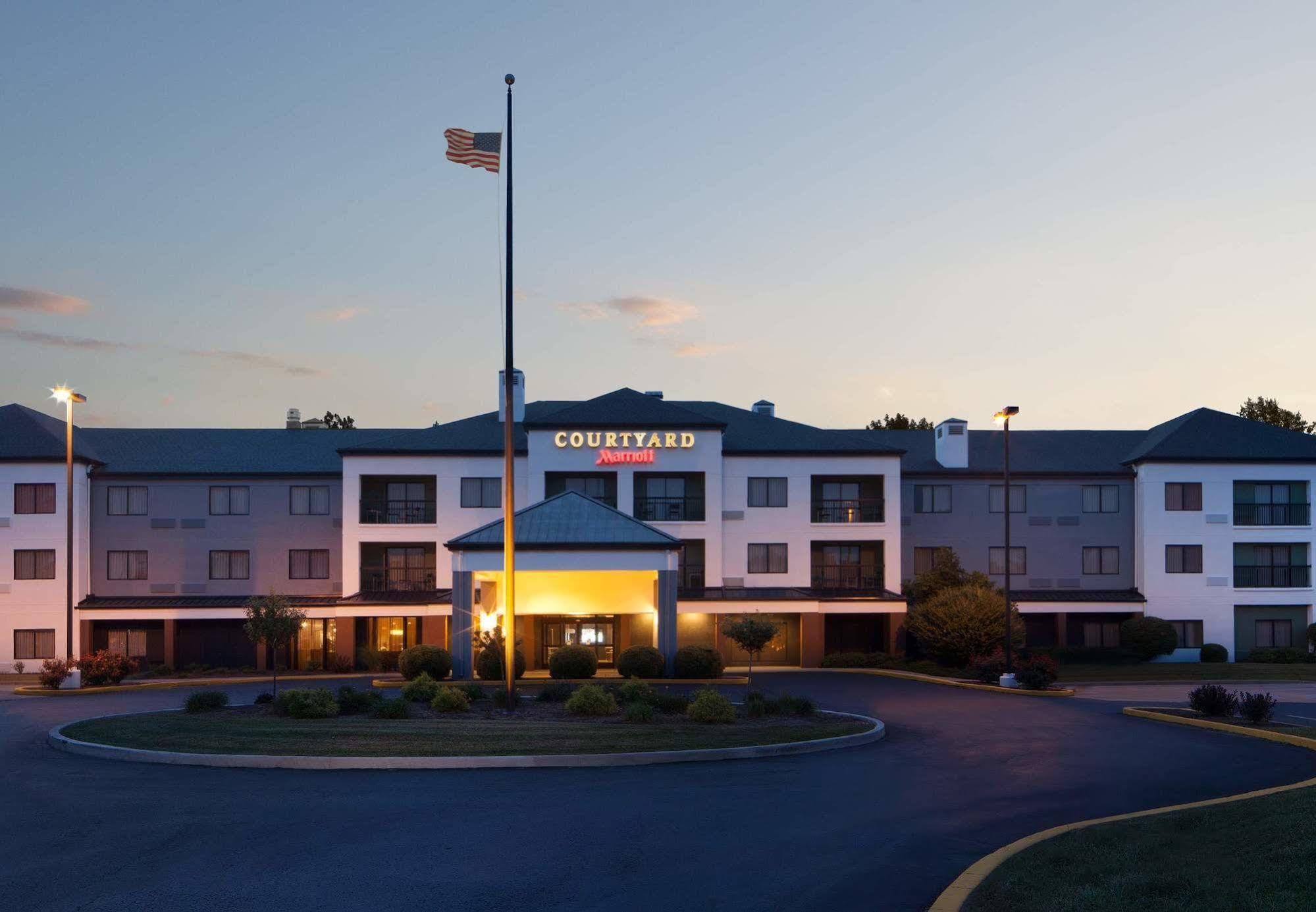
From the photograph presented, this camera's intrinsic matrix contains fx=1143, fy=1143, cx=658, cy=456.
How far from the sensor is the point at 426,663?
123ft

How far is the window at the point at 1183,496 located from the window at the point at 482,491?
97.1ft

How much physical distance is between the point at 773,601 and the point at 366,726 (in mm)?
23827

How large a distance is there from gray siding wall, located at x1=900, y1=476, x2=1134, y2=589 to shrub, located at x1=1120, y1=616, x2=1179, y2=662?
3661mm

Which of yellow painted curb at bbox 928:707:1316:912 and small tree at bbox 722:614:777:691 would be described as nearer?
yellow painted curb at bbox 928:707:1316:912

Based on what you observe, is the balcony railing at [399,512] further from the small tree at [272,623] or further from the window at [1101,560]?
the window at [1101,560]

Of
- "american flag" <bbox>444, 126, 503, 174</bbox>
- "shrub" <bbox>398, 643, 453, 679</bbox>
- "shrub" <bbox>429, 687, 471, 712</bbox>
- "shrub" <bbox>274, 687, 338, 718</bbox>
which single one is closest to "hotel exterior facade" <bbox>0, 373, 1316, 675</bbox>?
"shrub" <bbox>398, 643, 453, 679</bbox>

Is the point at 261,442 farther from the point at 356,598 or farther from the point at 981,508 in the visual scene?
the point at 981,508

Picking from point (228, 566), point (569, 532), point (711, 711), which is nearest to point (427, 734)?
point (711, 711)

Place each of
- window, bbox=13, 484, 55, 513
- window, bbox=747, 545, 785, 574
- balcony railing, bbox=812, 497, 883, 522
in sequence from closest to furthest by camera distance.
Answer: window, bbox=13, 484, 55, 513 → window, bbox=747, 545, 785, 574 → balcony railing, bbox=812, 497, 883, 522

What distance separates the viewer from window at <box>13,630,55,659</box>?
46250mm

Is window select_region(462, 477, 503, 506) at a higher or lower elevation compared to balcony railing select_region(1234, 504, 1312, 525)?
higher

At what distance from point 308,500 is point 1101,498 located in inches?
1405

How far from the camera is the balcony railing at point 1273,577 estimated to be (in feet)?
167

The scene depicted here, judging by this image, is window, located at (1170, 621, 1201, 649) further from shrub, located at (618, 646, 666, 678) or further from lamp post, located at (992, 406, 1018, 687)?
shrub, located at (618, 646, 666, 678)
